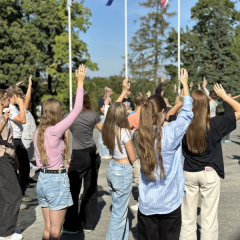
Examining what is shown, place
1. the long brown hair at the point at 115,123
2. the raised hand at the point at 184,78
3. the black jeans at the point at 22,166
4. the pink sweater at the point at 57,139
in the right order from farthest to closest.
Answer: the black jeans at the point at 22,166 < the long brown hair at the point at 115,123 < the pink sweater at the point at 57,139 < the raised hand at the point at 184,78

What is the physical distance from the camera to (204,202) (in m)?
4.18

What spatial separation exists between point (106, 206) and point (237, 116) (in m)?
3.43

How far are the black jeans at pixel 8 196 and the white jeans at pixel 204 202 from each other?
222 cm

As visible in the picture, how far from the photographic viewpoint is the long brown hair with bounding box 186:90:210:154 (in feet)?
12.7

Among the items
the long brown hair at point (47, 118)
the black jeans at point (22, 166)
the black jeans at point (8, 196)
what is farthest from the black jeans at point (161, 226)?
the black jeans at point (22, 166)

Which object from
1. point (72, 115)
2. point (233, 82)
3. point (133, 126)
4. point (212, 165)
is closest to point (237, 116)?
point (212, 165)

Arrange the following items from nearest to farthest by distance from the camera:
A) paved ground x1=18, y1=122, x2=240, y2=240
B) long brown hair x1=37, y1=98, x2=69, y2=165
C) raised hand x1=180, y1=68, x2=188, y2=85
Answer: raised hand x1=180, y1=68, x2=188, y2=85 < long brown hair x1=37, y1=98, x2=69, y2=165 < paved ground x1=18, y1=122, x2=240, y2=240

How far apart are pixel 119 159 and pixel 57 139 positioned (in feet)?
2.63

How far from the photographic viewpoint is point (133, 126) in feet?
20.1

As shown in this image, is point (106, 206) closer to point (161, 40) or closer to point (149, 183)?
point (149, 183)

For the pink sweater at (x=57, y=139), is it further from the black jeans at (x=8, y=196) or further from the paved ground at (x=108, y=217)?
the paved ground at (x=108, y=217)

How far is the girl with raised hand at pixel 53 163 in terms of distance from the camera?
374cm

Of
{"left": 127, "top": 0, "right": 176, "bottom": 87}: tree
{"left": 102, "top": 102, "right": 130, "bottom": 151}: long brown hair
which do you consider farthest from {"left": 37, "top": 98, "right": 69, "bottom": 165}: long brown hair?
{"left": 127, "top": 0, "right": 176, "bottom": 87}: tree

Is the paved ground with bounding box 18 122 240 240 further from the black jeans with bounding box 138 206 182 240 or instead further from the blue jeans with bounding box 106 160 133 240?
the black jeans with bounding box 138 206 182 240
